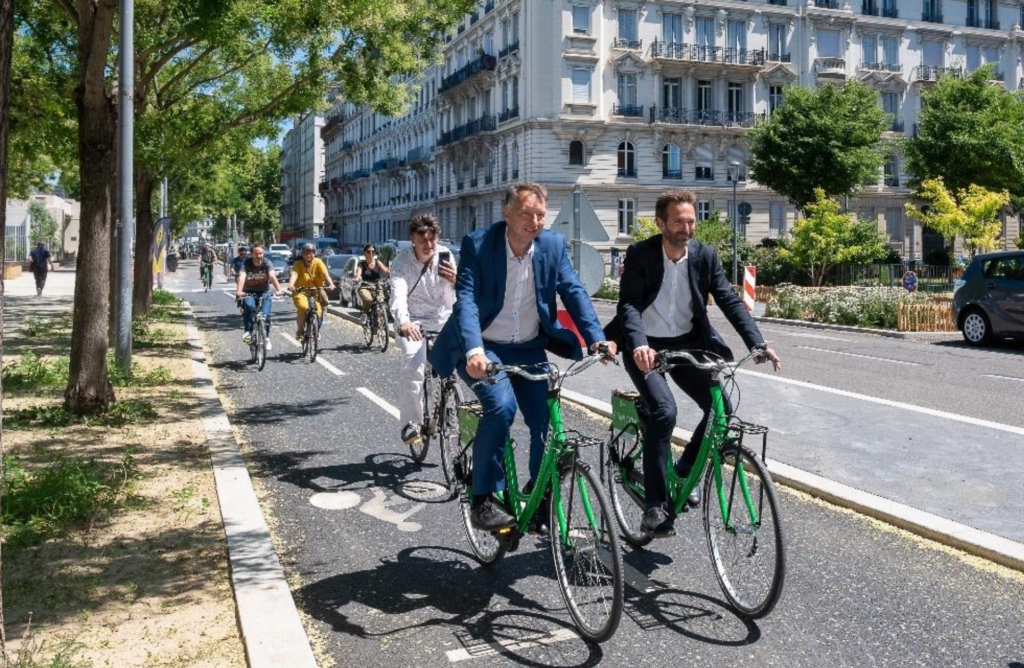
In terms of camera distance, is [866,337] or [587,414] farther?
[866,337]

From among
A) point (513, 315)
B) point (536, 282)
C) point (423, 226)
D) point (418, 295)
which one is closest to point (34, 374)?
point (418, 295)

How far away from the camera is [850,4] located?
56469 millimetres

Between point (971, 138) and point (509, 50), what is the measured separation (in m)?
22.8

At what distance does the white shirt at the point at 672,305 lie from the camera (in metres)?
5.21

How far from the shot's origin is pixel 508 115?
175 feet

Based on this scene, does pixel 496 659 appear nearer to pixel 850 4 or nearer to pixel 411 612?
pixel 411 612

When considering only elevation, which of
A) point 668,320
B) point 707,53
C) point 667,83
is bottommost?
point 668,320

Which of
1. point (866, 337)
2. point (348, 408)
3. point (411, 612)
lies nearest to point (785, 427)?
point (348, 408)

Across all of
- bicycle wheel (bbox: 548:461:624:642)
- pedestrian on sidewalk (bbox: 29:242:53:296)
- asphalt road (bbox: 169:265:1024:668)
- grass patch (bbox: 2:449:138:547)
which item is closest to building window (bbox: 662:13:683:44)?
pedestrian on sidewalk (bbox: 29:242:53:296)

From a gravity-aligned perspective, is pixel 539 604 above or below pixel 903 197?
below

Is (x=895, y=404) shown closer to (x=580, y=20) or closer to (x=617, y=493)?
(x=617, y=493)

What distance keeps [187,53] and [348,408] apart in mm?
14938

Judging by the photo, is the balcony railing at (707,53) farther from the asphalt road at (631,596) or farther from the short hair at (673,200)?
the short hair at (673,200)

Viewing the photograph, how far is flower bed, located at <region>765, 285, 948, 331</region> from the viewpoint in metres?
23.4
